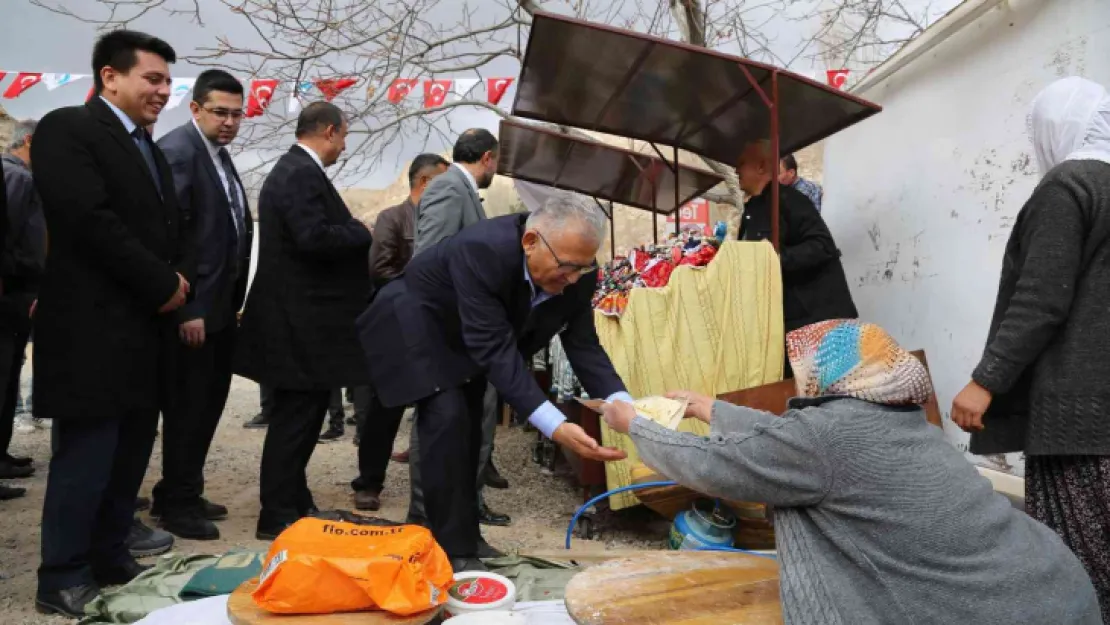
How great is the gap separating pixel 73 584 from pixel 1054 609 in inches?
114

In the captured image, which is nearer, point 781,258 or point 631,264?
point 781,258

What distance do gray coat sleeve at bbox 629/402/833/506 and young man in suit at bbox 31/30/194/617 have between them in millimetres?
1957

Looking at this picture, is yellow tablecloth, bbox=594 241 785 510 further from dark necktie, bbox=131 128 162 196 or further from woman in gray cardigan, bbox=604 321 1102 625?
dark necktie, bbox=131 128 162 196

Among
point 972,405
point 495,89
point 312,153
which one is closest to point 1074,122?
point 972,405

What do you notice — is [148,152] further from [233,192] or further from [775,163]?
[775,163]

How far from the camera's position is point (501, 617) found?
206cm

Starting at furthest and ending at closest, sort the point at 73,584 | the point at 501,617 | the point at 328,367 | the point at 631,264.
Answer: the point at 631,264 → the point at 328,367 → the point at 73,584 → the point at 501,617

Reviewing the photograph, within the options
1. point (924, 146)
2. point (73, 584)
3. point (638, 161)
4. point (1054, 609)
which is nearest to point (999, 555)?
point (1054, 609)

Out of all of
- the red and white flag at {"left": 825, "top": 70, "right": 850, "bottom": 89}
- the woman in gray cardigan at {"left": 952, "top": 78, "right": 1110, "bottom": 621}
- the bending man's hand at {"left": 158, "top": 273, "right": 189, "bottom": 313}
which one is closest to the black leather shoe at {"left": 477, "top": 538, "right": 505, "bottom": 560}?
the bending man's hand at {"left": 158, "top": 273, "right": 189, "bottom": 313}

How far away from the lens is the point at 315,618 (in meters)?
1.96

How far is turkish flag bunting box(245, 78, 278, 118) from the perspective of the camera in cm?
816

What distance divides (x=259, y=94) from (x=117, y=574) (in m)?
6.41

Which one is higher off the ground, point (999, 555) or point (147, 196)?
point (147, 196)

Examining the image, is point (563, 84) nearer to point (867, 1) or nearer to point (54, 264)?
point (54, 264)
